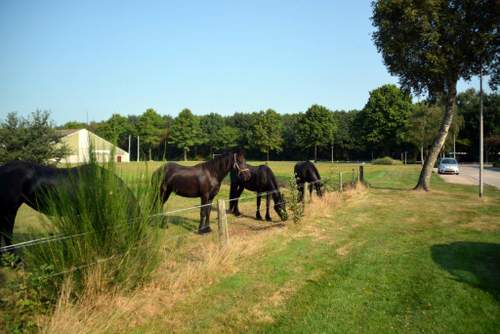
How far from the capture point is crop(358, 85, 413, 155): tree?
5809 cm

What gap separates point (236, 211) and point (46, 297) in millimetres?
7921

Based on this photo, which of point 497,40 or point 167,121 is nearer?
point 497,40

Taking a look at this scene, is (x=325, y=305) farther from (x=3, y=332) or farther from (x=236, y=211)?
(x=236, y=211)

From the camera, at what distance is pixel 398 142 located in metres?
56.8

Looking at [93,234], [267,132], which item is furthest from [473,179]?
[267,132]

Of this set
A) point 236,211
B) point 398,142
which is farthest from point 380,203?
point 398,142

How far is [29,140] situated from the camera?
1750cm

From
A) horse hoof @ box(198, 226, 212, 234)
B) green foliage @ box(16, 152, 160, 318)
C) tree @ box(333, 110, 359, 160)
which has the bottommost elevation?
horse hoof @ box(198, 226, 212, 234)

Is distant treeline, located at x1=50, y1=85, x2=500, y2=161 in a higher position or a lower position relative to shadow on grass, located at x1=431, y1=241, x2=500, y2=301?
higher

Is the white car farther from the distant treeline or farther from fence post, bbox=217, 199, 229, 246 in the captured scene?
fence post, bbox=217, 199, 229, 246

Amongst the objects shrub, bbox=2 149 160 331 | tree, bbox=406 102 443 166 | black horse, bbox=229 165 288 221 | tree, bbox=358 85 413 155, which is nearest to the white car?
tree, bbox=406 102 443 166

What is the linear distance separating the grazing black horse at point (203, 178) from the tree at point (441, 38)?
1075cm

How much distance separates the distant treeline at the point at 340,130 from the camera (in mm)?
53219

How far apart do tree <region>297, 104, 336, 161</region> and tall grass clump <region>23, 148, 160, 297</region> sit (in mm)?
66685
